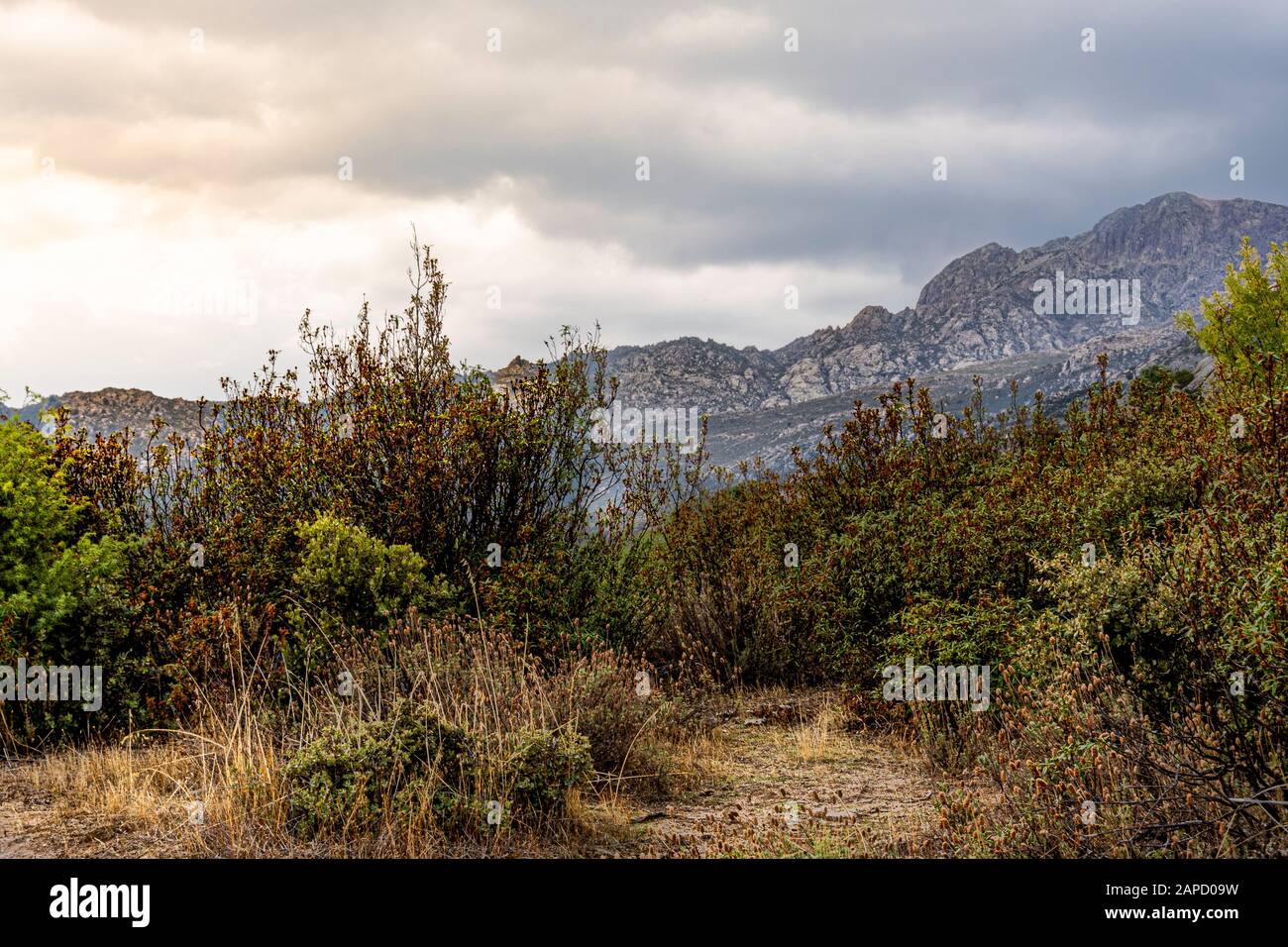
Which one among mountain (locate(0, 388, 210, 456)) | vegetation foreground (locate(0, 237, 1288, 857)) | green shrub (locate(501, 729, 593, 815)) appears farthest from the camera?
mountain (locate(0, 388, 210, 456))

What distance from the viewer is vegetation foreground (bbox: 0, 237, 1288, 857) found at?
15.7ft

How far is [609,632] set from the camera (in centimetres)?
888

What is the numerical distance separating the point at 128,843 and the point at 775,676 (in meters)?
6.18

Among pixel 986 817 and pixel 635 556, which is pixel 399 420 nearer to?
pixel 635 556

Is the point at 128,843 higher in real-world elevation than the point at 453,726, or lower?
lower

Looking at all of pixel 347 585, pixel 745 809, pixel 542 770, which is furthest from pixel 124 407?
pixel 745 809

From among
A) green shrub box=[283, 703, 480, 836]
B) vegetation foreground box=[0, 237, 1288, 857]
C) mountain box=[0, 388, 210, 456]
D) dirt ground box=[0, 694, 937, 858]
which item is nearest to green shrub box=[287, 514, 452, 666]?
vegetation foreground box=[0, 237, 1288, 857]

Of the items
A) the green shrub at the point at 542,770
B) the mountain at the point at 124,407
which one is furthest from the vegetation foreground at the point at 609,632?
the mountain at the point at 124,407

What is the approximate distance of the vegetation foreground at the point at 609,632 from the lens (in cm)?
479

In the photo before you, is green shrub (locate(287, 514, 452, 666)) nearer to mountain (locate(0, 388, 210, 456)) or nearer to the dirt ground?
the dirt ground

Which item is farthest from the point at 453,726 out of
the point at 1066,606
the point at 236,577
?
the point at 1066,606

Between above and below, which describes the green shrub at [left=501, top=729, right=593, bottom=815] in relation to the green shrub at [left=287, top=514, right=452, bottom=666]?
below
